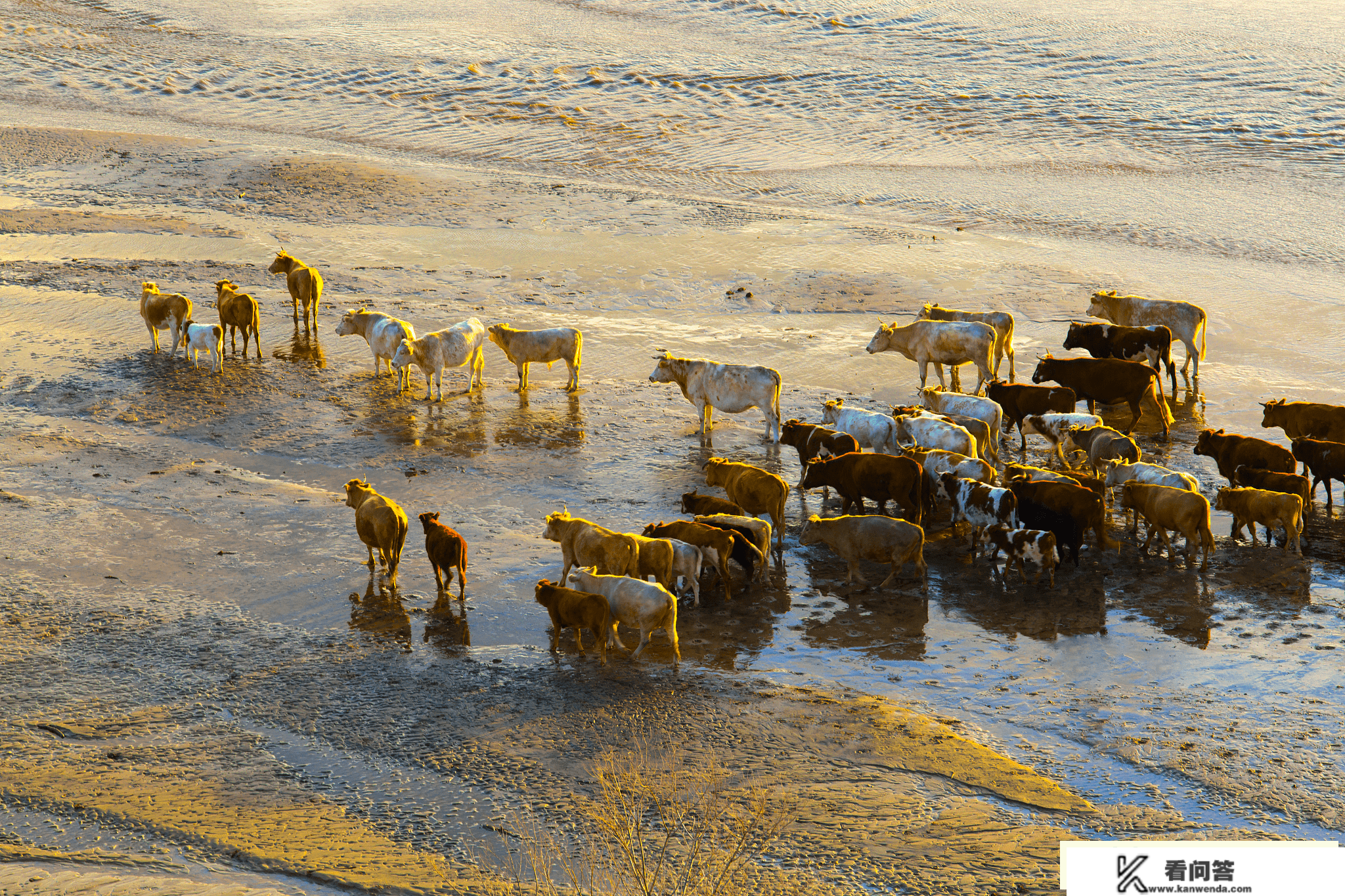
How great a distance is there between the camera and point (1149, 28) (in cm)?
4731

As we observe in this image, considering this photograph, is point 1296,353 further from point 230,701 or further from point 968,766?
point 230,701

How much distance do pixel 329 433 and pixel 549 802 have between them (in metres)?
8.88

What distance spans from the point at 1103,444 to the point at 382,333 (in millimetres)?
10411

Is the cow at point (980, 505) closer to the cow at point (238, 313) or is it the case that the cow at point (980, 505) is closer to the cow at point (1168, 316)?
the cow at point (1168, 316)

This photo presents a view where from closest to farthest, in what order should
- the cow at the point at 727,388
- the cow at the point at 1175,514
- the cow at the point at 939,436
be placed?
the cow at the point at 1175,514
the cow at the point at 939,436
the cow at the point at 727,388

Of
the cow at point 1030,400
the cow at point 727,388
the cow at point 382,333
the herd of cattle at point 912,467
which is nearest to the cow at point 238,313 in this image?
the herd of cattle at point 912,467

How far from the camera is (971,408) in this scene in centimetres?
1577

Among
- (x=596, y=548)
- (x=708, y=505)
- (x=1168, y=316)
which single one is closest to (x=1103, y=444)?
(x=708, y=505)

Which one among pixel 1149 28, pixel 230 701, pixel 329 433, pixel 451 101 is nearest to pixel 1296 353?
pixel 329 433

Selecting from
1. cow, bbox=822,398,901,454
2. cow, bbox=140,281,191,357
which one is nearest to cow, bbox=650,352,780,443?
cow, bbox=822,398,901,454

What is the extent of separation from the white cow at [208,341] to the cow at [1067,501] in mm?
11796

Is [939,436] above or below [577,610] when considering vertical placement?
above

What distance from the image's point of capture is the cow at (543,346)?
17.8m

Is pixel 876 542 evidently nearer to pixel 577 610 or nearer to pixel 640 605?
pixel 640 605
